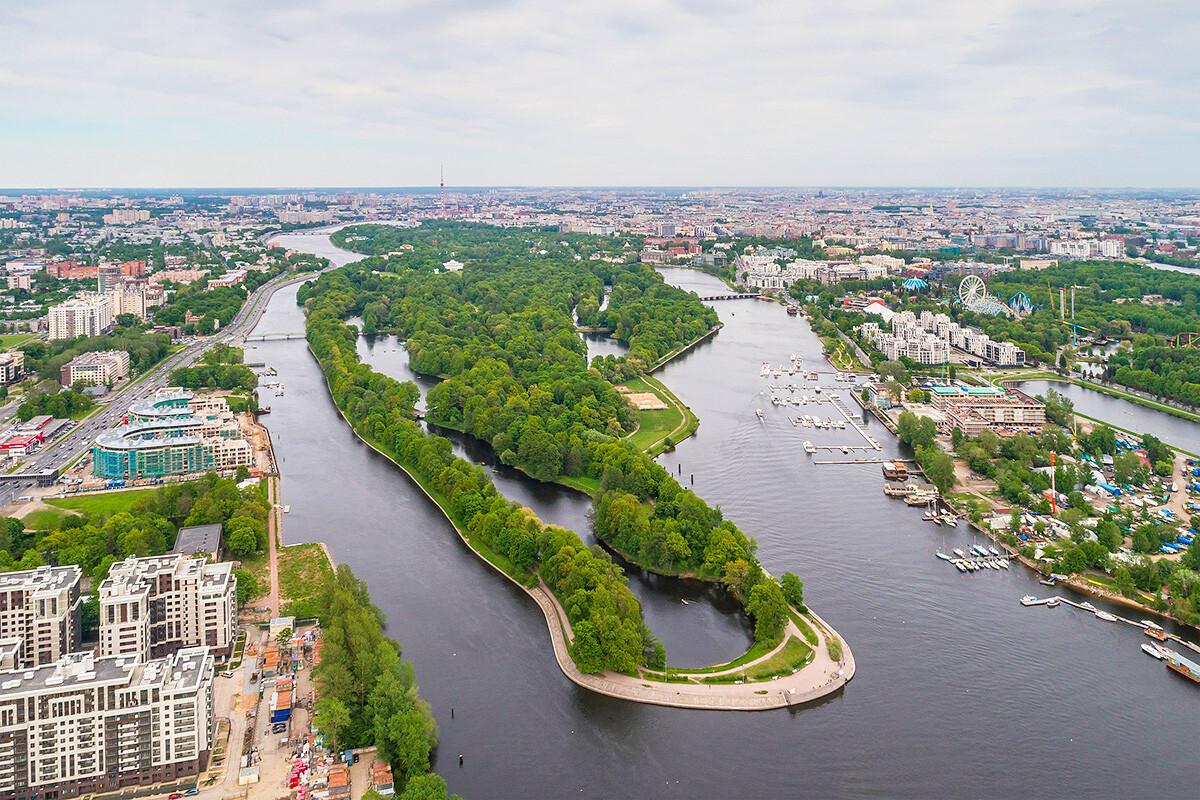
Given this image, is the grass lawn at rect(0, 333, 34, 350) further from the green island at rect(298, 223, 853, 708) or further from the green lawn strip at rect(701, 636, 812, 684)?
the green lawn strip at rect(701, 636, 812, 684)

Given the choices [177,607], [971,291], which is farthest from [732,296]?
[177,607]

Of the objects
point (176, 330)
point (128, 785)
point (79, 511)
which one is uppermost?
point (176, 330)

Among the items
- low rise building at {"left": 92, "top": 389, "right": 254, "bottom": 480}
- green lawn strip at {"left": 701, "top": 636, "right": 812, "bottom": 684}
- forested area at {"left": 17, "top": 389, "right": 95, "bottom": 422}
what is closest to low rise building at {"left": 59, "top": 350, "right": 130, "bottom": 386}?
forested area at {"left": 17, "top": 389, "right": 95, "bottom": 422}

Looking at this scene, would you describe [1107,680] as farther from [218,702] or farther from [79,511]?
[79,511]

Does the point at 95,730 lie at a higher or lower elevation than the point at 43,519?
lower

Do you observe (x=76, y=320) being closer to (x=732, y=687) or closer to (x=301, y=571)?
(x=301, y=571)

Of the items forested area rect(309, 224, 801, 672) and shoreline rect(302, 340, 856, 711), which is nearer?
shoreline rect(302, 340, 856, 711)

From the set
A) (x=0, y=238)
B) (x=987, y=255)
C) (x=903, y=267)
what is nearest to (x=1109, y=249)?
(x=987, y=255)
